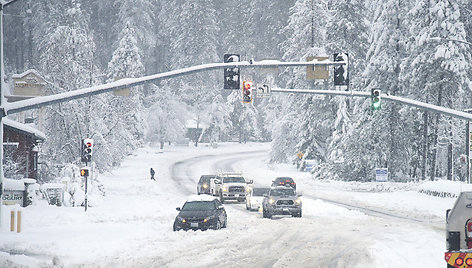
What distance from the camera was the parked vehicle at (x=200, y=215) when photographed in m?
23.6

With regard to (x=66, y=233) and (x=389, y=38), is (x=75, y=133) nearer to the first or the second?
(x=389, y=38)

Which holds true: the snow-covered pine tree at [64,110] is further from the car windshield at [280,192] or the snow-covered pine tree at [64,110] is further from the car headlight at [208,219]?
the car headlight at [208,219]

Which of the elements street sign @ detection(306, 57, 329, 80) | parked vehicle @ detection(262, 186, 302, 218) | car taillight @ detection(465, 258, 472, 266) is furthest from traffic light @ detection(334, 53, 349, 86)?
car taillight @ detection(465, 258, 472, 266)

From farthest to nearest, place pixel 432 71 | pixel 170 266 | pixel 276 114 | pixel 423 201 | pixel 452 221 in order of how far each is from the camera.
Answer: pixel 276 114 → pixel 432 71 → pixel 423 201 → pixel 170 266 → pixel 452 221

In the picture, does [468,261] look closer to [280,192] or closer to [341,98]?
[280,192]

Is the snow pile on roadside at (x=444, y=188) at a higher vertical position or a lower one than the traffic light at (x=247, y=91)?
lower

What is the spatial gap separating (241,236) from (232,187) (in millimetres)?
16867

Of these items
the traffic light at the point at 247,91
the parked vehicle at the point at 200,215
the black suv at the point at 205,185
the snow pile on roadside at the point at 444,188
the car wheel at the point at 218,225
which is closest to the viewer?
the parked vehicle at the point at 200,215

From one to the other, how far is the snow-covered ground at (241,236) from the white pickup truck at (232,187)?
635 mm

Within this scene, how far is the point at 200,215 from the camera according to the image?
23.9 meters

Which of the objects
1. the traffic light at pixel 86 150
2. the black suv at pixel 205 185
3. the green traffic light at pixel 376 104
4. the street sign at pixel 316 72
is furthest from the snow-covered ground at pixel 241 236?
the street sign at pixel 316 72

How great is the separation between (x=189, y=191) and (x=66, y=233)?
93.1ft

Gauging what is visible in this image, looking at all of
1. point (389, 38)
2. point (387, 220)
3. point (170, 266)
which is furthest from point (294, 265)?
point (389, 38)

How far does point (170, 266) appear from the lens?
15945 mm
